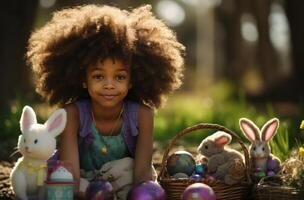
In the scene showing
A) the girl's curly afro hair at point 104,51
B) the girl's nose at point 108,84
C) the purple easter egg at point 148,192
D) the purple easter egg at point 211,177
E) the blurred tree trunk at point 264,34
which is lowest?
the purple easter egg at point 148,192

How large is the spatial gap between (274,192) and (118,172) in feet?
3.39

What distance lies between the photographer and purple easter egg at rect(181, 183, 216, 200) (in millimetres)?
3654

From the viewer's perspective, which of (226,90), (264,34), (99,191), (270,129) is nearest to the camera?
(99,191)

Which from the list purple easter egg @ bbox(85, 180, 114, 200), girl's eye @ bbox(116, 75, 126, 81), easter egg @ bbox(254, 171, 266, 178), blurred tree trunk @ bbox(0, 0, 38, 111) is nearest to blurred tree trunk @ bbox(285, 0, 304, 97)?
blurred tree trunk @ bbox(0, 0, 38, 111)

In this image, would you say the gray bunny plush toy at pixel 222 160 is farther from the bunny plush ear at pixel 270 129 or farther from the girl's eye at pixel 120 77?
the girl's eye at pixel 120 77

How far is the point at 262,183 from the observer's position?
3979 millimetres

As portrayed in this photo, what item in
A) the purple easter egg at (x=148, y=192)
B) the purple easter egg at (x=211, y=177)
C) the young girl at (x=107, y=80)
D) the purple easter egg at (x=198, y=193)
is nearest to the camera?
the purple easter egg at (x=198, y=193)

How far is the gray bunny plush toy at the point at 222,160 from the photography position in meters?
4.08

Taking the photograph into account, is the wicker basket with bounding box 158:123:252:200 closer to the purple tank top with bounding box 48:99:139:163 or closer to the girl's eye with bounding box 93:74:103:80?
the purple tank top with bounding box 48:99:139:163

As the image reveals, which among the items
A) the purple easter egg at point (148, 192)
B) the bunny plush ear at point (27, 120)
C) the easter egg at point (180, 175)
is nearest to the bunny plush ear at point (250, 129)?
the easter egg at point (180, 175)

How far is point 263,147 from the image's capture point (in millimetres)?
4348

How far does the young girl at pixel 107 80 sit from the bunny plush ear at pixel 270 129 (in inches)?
29.3

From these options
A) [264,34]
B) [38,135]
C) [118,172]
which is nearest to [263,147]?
[118,172]

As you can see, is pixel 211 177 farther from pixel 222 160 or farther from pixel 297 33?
pixel 297 33
